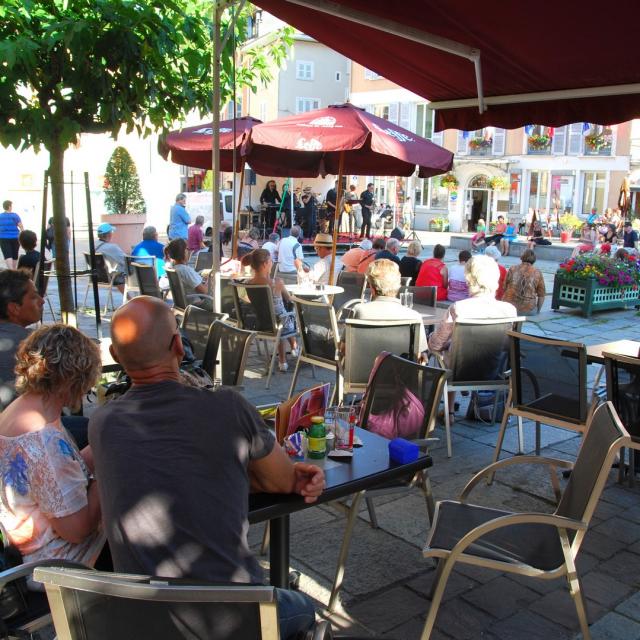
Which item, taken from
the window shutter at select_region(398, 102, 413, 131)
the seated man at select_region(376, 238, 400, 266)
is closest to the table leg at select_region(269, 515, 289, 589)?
the seated man at select_region(376, 238, 400, 266)

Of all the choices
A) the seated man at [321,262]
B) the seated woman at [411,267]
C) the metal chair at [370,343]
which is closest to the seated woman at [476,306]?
the metal chair at [370,343]

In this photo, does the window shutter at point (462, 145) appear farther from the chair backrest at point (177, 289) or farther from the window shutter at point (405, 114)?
the chair backrest at point (177, 289)

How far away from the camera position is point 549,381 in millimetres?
4109

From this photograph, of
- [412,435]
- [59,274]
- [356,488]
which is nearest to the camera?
[356,488]

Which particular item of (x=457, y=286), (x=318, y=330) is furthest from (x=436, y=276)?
(x=318, y=330)

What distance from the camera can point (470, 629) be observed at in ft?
9.07

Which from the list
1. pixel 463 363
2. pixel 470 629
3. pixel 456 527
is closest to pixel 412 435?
pixel 456 527

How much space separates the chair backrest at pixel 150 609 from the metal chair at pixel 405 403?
1.67 metres

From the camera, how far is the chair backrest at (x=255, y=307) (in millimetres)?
6168

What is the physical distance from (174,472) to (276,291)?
A: 16.6 feet

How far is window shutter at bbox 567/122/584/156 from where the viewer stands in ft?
107

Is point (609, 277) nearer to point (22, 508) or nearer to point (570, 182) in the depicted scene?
point (22, 508)

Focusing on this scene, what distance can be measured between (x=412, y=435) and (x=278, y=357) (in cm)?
381

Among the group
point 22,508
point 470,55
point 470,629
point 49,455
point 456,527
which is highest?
point 470,55
